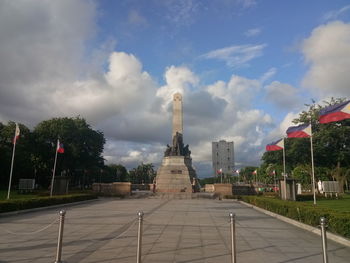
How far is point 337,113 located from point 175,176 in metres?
32.3

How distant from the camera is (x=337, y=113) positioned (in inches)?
460

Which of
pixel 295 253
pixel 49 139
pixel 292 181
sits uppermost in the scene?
pixel 49 139

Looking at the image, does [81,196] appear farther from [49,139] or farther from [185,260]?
[49,139]

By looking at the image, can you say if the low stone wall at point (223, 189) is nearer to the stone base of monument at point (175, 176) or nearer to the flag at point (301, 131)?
the stone base of monument at point (175, 176)

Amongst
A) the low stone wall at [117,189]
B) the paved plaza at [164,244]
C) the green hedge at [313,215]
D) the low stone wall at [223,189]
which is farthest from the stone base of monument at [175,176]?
the paved plaza at [164,244]

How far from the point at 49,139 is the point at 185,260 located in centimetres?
4689

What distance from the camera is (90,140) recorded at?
5062 cm

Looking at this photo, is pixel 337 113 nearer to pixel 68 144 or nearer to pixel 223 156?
pixel 68 144

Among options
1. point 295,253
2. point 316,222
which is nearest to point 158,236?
point 295,253

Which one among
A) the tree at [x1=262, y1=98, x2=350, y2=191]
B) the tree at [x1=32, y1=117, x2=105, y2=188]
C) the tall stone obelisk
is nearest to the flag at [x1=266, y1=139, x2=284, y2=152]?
the tree at [x1=262, y1=98, x2=350, y2=191]

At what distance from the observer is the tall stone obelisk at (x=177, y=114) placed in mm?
47906

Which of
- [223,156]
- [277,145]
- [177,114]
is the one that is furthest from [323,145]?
[223,156]

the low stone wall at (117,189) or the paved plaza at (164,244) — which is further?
the low stone wall at (117,189)

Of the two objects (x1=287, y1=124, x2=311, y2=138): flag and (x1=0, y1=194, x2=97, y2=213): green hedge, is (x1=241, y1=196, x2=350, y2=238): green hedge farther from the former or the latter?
(x1=0, y1=194, x2=97, y2=213): green hedge
